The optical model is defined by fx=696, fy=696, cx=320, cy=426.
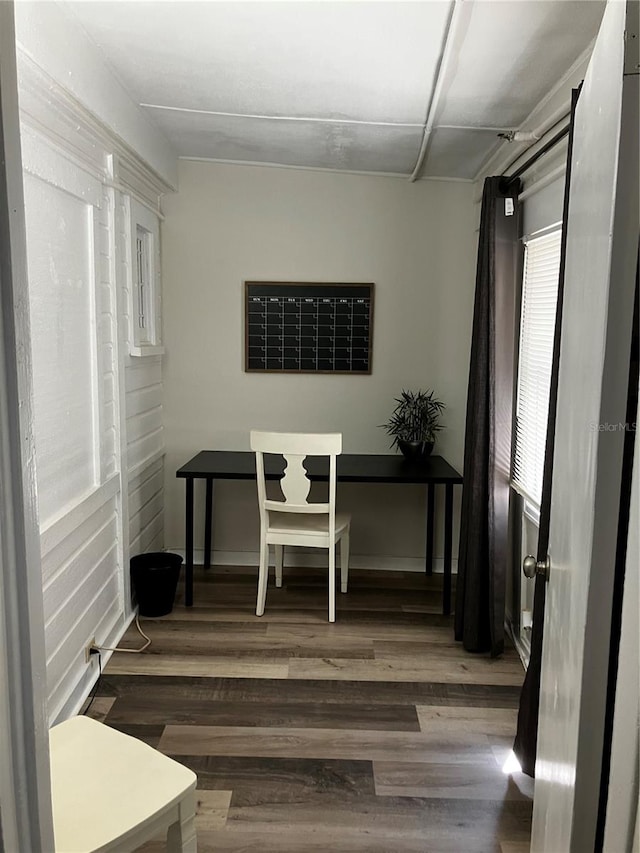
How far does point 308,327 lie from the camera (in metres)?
4.25

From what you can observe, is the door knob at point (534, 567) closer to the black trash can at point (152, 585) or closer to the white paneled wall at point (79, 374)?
the white paneled wall at point (79, 374)

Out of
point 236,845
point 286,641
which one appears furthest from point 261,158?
point 236,845

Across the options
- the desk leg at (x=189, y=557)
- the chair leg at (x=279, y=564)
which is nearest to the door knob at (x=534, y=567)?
the desk leg at (x=189, y=557)

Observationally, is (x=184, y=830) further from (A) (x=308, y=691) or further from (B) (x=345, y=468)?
(B) (x=345, y=468)

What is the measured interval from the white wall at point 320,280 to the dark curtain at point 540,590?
2.07 metres

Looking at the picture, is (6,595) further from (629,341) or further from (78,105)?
(78,105)

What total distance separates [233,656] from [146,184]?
243 centimetres

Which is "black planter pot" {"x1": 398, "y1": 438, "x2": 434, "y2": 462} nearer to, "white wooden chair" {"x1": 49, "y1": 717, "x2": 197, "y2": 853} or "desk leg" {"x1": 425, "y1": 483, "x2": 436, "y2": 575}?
"desk leg" {"x1": 425, "y1": 483, "x2": 436, "y2": 575}

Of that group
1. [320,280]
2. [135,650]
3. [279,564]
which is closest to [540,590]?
[135,650]

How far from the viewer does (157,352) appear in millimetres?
3928

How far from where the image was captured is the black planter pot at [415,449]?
13.5 feet

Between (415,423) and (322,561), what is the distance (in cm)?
107

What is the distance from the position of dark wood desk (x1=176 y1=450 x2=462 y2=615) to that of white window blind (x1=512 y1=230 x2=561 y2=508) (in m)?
0.51

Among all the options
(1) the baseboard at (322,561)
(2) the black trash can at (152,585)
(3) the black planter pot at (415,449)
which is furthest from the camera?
(1) the baseboard at (322,561)
